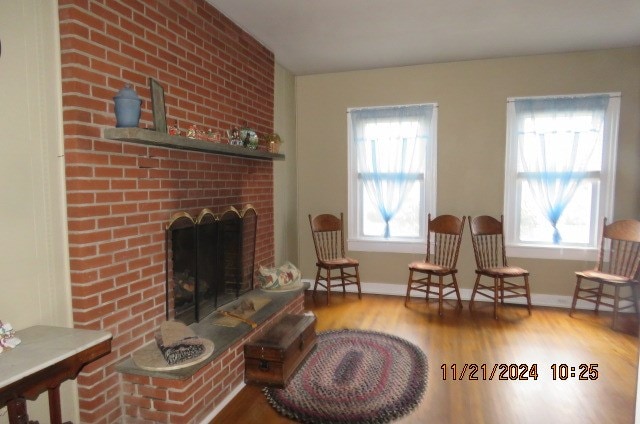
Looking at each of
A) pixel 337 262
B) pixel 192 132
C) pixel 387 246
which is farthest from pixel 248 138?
pixel 387 246

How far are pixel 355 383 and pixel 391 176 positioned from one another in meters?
2.49

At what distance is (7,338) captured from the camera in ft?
4.53

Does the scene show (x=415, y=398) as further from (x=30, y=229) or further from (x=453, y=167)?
(x=453, y=167)

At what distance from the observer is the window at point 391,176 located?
14.0ft

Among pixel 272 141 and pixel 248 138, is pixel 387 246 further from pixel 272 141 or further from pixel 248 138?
pixel 248 138

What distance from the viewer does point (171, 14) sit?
2.32 metres

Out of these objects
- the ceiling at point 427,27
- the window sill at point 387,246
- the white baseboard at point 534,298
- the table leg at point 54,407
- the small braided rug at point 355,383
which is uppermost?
the ceiling at point 427,27

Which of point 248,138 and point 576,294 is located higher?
point 248,138

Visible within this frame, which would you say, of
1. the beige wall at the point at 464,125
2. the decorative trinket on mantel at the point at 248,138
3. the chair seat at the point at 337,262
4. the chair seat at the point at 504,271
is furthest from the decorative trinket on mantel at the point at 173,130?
the chair seat at the point at 504,271

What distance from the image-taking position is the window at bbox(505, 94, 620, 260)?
3.79 metres

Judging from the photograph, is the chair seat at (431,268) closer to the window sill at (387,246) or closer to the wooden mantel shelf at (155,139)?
the window sill at (387,246)

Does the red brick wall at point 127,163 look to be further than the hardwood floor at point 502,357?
No

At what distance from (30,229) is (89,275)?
0.31 meters

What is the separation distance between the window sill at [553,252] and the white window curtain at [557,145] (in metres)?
0.11
